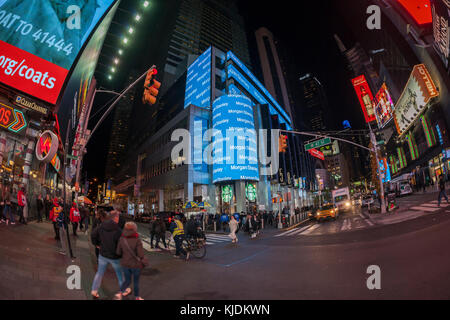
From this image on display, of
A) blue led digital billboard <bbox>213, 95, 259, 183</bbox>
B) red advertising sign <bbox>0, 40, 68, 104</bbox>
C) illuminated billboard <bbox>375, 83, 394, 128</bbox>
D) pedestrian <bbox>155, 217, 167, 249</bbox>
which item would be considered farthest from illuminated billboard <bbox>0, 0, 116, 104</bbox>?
illuminated billboard <bbox>375, 83, 394, 128</bbox>

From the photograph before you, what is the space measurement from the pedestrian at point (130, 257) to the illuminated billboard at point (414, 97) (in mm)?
37812

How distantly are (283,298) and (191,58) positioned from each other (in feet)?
250

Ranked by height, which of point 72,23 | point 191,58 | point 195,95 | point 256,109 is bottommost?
point 72,23

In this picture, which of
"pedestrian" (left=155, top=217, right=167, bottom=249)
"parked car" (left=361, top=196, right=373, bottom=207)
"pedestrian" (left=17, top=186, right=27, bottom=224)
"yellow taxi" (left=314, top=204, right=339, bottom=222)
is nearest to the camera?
"pedestrian" (left=17, top=186, right=27, bottom=224)

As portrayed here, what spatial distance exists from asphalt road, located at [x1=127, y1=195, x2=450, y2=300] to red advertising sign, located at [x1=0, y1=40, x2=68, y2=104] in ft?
33.8

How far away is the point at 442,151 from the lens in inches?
1224

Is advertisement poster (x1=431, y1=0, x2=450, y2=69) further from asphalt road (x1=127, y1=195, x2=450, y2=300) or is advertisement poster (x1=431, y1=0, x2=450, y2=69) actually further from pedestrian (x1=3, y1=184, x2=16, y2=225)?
pedestrian (x1=3, y1=184, x2=16, y2=225)

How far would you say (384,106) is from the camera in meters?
48.0

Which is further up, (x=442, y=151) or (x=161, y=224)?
(x=442, y=151)

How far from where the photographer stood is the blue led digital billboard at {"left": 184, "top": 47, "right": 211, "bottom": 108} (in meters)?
52.3

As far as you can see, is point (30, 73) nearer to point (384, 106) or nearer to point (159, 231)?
point (159, 231)
